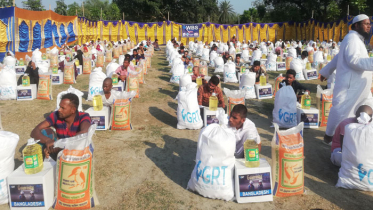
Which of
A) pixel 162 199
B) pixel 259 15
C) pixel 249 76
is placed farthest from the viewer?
pixel 259 15

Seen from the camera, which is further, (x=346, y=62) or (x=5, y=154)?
(x=346, y=62)

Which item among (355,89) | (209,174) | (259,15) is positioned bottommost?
(209,174)

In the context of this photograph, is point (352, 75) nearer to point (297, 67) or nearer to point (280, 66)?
point (297, 67)

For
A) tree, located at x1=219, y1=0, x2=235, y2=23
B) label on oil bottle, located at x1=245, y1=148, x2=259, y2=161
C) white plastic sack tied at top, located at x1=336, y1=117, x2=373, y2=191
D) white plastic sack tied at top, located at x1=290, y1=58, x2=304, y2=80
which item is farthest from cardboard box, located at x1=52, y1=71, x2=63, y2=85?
tree, located at x1=219, y1=0, x2=235, y2=23

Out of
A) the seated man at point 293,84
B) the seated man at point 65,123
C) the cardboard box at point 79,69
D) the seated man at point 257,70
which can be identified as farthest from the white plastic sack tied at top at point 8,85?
the seated man at point 293,84

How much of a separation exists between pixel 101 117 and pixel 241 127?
2.93 m

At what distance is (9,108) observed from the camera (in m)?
7.29

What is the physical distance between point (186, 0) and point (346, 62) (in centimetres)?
3486

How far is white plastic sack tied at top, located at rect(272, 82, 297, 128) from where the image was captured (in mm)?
5859

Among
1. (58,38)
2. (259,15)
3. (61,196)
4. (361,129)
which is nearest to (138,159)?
(61,196)

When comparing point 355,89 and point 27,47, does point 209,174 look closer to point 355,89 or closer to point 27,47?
point 355,89

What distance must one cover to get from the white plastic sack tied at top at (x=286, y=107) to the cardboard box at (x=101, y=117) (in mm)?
3246

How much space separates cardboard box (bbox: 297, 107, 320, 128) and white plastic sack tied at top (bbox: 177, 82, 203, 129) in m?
1.91

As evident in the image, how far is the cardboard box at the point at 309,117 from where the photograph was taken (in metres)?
5.90
